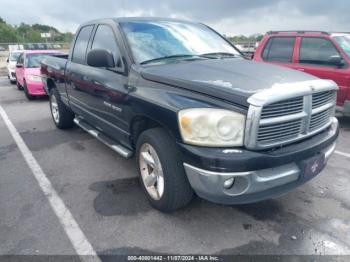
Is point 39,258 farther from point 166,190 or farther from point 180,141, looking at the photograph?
point 180,141

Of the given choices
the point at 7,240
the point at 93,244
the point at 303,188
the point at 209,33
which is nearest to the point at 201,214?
the point at 93,244

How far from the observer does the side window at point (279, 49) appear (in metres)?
6.60

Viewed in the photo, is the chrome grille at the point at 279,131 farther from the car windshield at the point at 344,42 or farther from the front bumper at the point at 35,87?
the front bumper at the point at 35,87

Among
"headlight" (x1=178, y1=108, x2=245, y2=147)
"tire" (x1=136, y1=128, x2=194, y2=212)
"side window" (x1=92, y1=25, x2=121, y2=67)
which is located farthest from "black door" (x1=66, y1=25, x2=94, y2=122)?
"headlight" (x1=178, y1=108, x2=245, y2=147)

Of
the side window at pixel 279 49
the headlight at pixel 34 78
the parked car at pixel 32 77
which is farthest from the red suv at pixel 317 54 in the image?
the headlight at pixel 34 78

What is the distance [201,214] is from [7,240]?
5.94ft

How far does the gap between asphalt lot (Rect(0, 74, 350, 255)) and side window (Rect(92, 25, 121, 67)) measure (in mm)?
1560

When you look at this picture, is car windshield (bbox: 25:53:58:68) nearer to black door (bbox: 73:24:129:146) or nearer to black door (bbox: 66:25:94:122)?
black door (bbox: 66:25:94:122)

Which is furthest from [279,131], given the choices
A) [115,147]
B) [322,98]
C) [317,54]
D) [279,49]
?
[279,49]

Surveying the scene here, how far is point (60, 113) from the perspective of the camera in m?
5.91

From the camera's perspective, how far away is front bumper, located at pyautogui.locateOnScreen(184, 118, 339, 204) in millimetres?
2373

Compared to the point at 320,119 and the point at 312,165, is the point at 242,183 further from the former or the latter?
the point at 320,119

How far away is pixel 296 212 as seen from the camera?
311 centimetres

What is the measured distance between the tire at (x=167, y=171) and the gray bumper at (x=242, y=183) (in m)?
0.18
